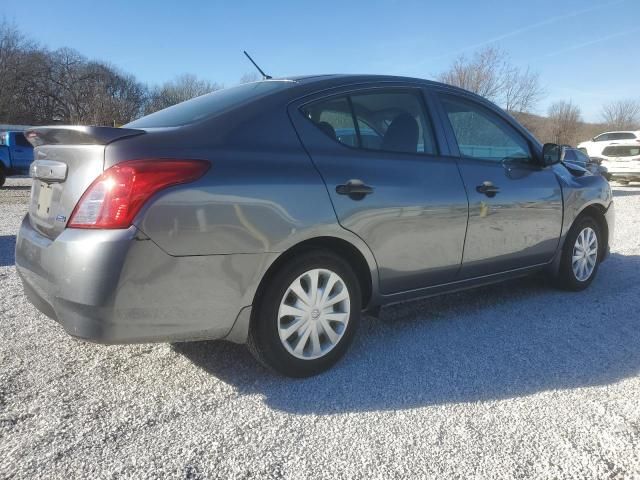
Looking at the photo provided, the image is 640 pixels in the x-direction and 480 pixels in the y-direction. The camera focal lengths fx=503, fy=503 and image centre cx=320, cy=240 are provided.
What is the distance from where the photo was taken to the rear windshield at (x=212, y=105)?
2.57m

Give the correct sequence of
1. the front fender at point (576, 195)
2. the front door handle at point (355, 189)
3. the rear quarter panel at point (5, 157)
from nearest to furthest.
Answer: the front door handle at point (355, 189), the front fender at point (576, 195), the rear quarter panel at point (5, 157)

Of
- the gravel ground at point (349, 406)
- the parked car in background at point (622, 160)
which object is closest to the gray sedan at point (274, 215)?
the gravel ground at point (349, 406)

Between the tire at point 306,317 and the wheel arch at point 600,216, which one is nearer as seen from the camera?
the tire at point 306,317

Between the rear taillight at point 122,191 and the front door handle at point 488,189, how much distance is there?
6.60ft

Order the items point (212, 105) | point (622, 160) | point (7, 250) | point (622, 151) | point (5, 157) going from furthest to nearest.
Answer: point (622, 151) → point (622, 160) → point (5, 157) → point (7, 250) → point (212, 105)

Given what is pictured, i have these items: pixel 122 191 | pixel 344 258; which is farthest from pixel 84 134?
pixel 344 258

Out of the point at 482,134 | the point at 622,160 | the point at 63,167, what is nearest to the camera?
the point at 63,167

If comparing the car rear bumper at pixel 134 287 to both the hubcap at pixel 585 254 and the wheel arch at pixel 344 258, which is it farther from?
the hubcap at pixel 585 254

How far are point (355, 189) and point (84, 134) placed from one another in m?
1.33

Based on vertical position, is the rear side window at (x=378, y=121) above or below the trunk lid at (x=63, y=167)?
above

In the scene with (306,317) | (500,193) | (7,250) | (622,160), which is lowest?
(7,250)

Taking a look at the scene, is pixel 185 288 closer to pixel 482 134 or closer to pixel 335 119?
pixel 335 119

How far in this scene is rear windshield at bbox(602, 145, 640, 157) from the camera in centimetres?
1690

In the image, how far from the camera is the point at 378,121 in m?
3.01
